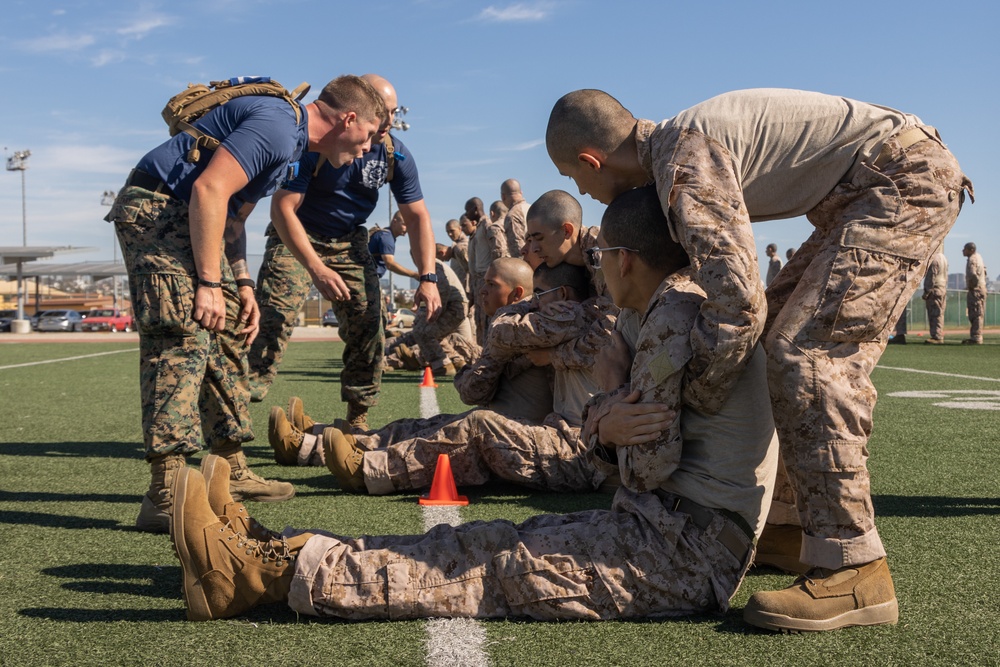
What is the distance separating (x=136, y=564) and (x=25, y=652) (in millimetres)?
980

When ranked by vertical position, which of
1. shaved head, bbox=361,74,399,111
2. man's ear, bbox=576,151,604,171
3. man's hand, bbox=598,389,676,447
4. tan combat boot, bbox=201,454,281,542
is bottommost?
tan combat boot, bbox=201,454,281,542

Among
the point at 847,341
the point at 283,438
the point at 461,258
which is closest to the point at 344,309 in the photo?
the point at 283,438

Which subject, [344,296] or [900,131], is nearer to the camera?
[900,131]

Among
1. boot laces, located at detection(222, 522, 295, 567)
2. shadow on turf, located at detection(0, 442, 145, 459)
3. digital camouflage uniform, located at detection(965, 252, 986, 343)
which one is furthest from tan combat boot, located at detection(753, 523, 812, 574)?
digital camouflage uniform, located at detection(965, 252, 986, 343)

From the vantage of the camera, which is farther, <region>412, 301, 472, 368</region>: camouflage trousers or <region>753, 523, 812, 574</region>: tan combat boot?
<region>412, 301, 472, 368</region>: camouflage trousers

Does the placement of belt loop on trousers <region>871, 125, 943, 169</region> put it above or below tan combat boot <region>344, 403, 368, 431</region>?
above

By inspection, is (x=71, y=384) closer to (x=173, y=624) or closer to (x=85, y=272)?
(x=173, y=624)

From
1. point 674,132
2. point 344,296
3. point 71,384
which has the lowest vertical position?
point 71,384

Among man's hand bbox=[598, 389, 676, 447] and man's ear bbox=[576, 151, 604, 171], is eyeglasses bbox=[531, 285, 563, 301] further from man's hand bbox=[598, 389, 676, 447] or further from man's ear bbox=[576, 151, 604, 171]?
man's hand bbox=[598, 389, 676, 447]

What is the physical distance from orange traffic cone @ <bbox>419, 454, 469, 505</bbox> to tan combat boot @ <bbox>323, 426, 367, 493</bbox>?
0.40 m

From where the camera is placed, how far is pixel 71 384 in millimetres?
12391

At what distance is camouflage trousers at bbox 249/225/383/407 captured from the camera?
662 cm

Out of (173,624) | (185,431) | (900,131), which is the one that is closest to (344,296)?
(185,431)

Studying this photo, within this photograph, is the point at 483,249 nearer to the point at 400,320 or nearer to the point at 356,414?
the point at 356,414
